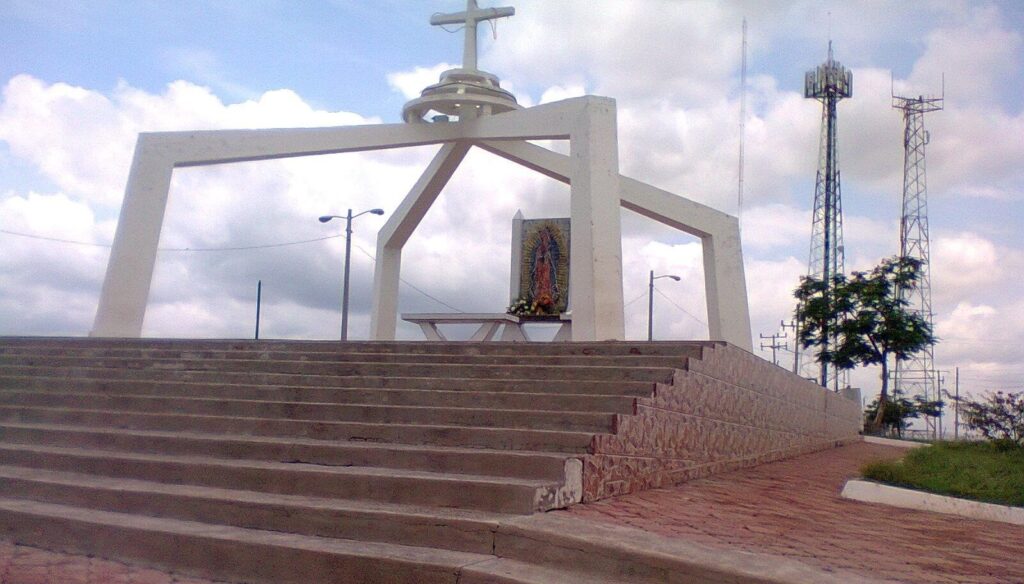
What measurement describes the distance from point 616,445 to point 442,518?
1.81m

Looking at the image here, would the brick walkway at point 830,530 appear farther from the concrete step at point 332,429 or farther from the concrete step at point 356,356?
the concrete step at point 356,356

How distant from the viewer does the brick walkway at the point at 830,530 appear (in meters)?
4.35

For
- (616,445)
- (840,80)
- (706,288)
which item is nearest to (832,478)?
(616,445)

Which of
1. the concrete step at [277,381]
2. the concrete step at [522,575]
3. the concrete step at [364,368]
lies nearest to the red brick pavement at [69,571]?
the concrete step at [522,575]

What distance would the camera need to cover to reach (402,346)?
10.1 meters

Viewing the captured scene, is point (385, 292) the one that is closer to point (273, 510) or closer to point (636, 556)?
point (273, 510)

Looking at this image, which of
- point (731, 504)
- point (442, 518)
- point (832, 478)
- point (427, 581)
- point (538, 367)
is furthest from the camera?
point (832, 478)

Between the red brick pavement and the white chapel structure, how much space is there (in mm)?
8671

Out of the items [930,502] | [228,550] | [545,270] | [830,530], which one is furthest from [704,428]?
[545,270]

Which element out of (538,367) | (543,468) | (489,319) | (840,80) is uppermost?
(840,80)

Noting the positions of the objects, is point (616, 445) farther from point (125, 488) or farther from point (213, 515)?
point (125, 488)

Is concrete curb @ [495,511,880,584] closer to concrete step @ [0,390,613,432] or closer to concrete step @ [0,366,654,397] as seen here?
concrete step @ [0,390,613,432]

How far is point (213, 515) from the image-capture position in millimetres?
5559

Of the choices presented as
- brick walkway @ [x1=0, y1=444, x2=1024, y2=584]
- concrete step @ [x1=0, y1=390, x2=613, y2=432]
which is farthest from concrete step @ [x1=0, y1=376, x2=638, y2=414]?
brick walkway @ [x1=0, y1=444, x2=1024, y2=584]
